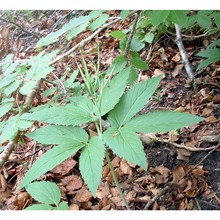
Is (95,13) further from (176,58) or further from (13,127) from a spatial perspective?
(176,58)

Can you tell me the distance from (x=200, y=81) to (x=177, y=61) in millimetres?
167

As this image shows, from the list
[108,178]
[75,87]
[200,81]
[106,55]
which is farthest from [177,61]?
[108,178]

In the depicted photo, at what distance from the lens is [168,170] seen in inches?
32.0

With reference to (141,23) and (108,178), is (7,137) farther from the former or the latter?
(141,23)

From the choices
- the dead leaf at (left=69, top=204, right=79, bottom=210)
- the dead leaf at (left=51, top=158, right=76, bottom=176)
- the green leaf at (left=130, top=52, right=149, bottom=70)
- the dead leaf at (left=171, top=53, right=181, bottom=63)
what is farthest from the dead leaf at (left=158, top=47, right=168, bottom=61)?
the dead leaf at (left=69, top=204, right=79, bottom=210)

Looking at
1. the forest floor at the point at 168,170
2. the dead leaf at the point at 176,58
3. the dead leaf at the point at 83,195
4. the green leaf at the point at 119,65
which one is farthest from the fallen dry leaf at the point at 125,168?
the dead leaf at the point at 176,58

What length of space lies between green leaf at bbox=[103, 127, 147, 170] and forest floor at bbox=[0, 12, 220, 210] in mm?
251

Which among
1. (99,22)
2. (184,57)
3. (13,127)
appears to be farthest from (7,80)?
(184,57)

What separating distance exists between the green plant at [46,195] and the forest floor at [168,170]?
169mm

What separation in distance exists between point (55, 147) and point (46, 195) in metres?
0.13

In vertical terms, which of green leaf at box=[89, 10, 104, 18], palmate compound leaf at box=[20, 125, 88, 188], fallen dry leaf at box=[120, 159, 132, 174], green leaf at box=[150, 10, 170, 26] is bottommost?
fallen dry leaf at box=[120, 159, 132, 174]

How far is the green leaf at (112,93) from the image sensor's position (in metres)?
0.60

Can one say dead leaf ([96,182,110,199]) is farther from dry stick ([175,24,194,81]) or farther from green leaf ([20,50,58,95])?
dry stick ([175,24,194,81])

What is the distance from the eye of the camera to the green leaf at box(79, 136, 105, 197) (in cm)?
51
